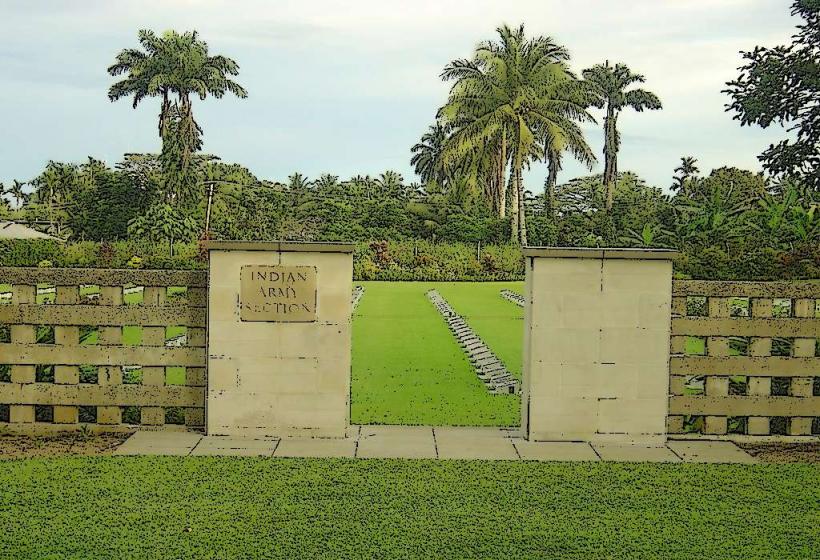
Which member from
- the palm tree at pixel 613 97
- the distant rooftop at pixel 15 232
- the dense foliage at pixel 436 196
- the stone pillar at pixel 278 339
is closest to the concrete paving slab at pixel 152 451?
the stone pillar at pixel 278 339

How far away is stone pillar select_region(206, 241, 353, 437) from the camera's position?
6.41 metres

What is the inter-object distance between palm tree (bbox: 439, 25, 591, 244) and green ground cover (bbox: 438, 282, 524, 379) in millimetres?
13266

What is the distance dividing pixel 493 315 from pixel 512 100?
25570 mm

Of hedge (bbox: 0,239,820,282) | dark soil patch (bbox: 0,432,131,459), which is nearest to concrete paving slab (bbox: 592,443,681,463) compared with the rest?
dark soil patch (bbox: 0,432,131,459)

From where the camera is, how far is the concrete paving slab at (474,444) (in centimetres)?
619

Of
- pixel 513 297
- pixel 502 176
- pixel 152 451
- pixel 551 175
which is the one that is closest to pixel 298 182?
pixel 502 176

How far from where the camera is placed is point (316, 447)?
249 inches

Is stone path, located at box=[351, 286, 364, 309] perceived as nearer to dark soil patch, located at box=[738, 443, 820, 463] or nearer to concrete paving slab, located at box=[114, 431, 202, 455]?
concrete paving slab, located at box=[114, 431, 202, 455]

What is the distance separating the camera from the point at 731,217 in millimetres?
9594

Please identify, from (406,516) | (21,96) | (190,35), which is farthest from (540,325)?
(190,35)

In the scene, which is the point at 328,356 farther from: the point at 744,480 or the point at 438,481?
the point at 744,480

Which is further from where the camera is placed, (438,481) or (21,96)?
(21,96)

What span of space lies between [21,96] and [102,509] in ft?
67.4

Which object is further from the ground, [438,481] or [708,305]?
[708,305]
